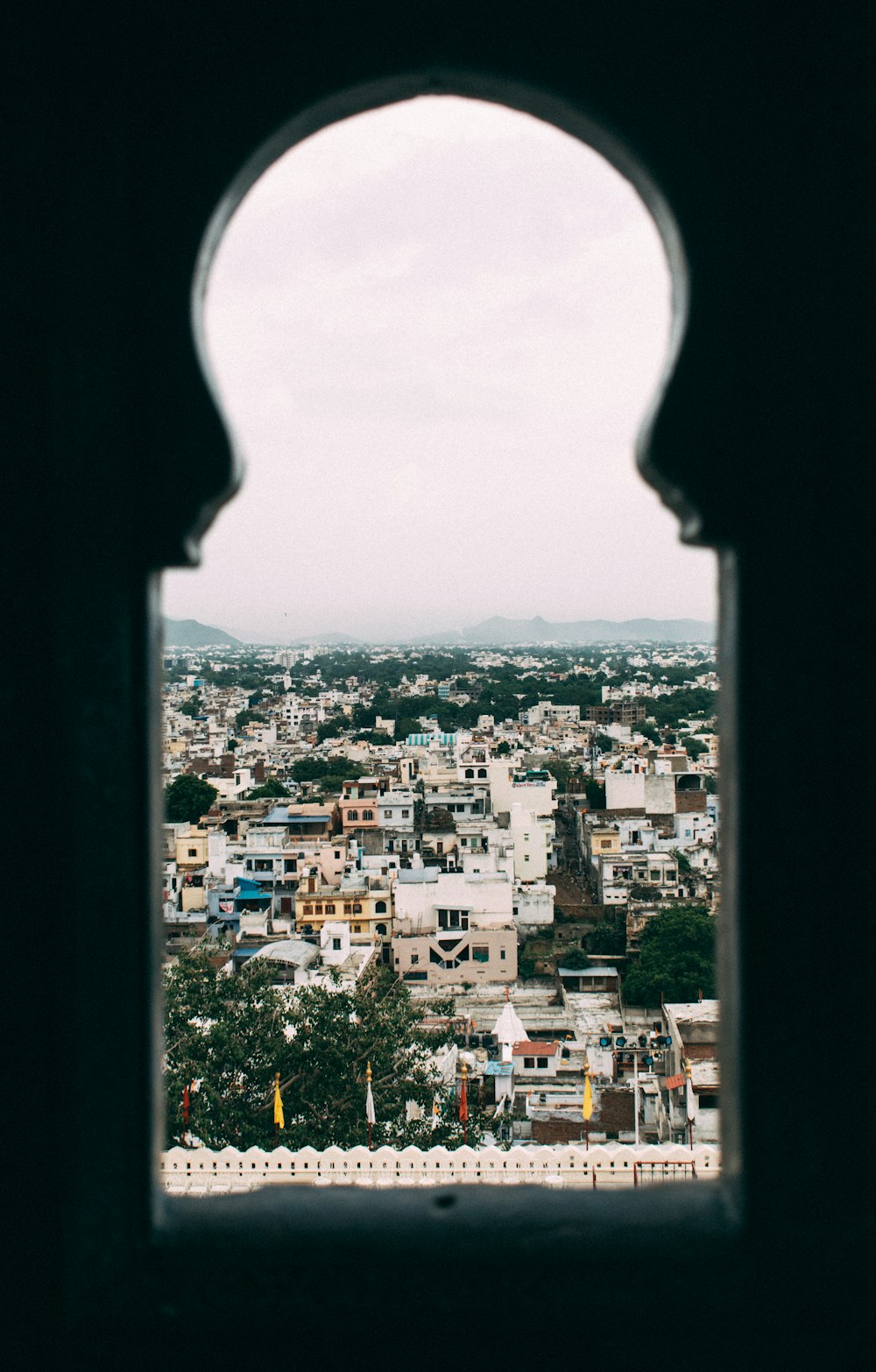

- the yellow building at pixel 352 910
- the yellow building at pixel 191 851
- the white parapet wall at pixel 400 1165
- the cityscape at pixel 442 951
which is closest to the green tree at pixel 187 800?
the cityscape at pixel 442 951

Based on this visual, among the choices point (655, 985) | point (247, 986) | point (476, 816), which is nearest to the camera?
point (247, 986)

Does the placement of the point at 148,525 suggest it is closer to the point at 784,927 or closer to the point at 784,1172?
the point at 784,927

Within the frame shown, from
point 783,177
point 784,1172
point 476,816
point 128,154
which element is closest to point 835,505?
point 783,177

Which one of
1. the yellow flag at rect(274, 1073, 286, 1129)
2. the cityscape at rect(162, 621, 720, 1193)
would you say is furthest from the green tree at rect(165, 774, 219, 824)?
the yellow flag at rect(274, 1073, 286, 1129)

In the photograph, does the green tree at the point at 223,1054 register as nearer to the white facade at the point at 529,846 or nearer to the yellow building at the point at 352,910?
the yellow building at the point at 352,910

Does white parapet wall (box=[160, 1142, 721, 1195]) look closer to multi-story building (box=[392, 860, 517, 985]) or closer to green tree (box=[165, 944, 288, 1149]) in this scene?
green tree (box=[165, 944, 288, 1149])
